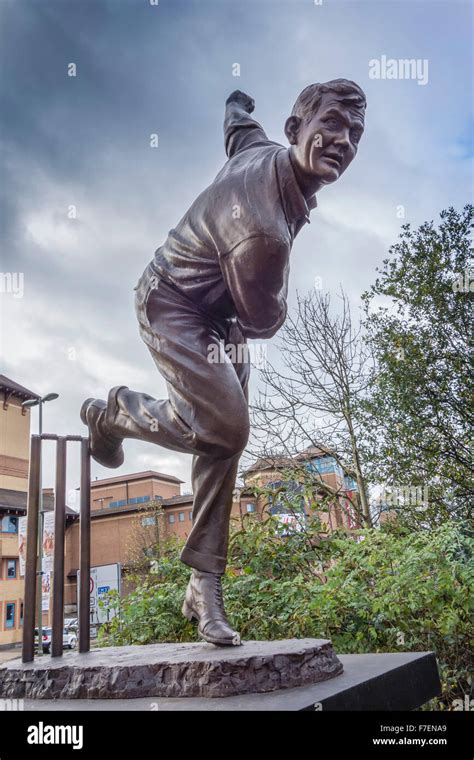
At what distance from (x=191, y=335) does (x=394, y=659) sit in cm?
164

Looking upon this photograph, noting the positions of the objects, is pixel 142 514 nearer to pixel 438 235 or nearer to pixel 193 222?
pixel 438 235

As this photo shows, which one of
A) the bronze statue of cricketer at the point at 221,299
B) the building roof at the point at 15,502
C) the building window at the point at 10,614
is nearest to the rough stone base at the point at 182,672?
the bronze statue of cricketer at the point at 221,299

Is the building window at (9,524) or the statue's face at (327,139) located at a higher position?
the statue's face at (327,139)

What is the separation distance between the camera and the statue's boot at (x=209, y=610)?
2566mm

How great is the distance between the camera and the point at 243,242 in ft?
8.25

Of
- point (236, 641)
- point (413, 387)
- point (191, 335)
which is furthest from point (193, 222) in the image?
point (413, 387)

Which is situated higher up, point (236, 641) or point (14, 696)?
point (236, 641)

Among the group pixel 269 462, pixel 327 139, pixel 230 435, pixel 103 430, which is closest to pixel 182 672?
pixel 230 435

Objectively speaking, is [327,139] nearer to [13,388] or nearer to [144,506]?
[13,388]

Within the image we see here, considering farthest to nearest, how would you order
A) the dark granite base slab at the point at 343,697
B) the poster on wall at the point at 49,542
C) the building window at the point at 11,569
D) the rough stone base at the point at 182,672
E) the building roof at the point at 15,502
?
the building window at the point at 11,569
the building roof at the point at 15,502
the poster on wall at the point at 49,542
the rough stone base at the point at 182,672
the dark granite base slab at the point at 343,697

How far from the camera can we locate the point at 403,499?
32.6 ft

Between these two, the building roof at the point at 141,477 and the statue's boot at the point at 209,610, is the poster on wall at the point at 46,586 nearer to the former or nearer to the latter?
the statue's boot at the point at 209,610

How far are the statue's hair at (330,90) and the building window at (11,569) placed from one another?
31.2m

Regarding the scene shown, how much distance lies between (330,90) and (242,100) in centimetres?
104
